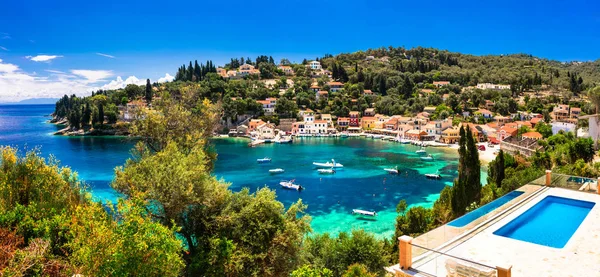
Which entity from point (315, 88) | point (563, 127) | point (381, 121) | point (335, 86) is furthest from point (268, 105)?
point (563, 127)

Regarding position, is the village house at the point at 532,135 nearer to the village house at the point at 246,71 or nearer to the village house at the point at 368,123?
the village house at the point at 368,123

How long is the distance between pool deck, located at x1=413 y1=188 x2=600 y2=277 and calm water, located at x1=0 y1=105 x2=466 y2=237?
11.6m

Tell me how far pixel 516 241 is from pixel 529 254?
71 cm

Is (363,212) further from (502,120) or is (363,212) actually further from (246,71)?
(246,71)

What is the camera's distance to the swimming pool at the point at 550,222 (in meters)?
7.95

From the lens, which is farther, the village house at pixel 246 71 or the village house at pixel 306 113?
the village house at pixel 246 71

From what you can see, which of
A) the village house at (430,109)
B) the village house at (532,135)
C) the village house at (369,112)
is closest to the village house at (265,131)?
the village house at (369,112)

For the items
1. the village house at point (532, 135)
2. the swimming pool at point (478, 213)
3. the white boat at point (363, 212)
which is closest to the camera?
the swimming pool at point (478, 213)

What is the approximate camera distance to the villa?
584cm

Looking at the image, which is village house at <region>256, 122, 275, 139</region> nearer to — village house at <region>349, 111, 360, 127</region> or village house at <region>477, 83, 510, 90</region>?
village house at <region>349, 111, 360, 127</region>

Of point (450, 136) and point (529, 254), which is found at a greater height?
point (529, 254)

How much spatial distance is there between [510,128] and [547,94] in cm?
3723

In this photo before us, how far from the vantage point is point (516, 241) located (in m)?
7.50

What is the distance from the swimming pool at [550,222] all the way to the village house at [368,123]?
5895cm
